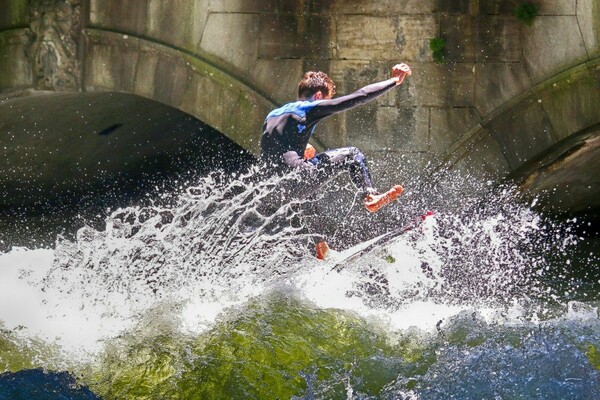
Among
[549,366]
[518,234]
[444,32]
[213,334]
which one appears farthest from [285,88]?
[549,366]

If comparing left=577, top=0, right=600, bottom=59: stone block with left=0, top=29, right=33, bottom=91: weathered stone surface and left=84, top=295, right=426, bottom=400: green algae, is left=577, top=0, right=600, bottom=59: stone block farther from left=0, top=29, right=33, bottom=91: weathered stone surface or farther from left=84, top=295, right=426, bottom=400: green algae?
left=0, top=29, right=33, bottom=91: weathered stone surface

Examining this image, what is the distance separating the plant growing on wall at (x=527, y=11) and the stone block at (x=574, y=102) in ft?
1.67

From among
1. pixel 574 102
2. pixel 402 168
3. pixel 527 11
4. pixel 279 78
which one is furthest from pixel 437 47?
pixel 279 78

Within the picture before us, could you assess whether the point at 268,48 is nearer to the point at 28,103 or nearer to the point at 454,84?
the point at 454,84

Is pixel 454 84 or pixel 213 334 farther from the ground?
pixel 454 84

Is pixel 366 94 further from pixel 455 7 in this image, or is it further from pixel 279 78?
pixel 279 78

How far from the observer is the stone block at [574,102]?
11492mm

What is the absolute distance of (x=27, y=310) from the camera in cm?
1059

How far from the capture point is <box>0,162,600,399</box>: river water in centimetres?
912

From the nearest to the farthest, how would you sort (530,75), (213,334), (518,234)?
(213,334)
(530,75)
(518,234)

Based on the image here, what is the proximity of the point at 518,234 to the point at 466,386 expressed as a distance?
370 centimetres

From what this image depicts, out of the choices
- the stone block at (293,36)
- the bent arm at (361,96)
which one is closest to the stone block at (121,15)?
the stone block at (293,36)

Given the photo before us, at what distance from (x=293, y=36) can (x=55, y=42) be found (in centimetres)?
197

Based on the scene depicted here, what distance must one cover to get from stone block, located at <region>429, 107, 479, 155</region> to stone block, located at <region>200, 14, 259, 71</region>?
57.6 inches
